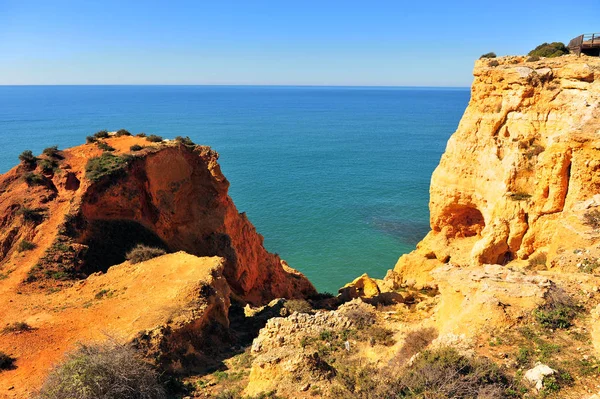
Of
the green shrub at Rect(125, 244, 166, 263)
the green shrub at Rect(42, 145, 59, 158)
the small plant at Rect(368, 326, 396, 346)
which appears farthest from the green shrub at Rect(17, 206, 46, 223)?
the small plant at Rect(368, 326, 396, 346)

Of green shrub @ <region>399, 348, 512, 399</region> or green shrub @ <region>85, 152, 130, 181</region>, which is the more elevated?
green shrub @ <region>85, 152, 130, 181</region>

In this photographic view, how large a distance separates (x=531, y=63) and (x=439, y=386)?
18263 millimetres

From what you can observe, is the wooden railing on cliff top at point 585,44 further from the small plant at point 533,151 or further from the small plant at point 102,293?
the small plant at point 102,293

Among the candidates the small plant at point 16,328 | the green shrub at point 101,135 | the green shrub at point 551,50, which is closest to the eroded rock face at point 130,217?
the green shrub at point 101,135

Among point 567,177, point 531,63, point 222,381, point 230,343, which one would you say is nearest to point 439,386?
point 222,381

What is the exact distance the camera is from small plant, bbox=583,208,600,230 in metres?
14.5

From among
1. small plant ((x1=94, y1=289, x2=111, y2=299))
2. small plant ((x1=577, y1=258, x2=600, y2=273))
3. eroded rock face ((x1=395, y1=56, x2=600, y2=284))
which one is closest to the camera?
small plant ((x1=577, y1=258, x2=600, y2=273))

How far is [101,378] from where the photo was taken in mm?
9398

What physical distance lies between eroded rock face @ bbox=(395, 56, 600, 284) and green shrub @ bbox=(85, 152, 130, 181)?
17.8 m

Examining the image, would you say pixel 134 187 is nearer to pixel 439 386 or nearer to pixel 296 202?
pixel 439 386

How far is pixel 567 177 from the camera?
17094 mm

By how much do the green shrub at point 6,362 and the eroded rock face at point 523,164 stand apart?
17596 mm

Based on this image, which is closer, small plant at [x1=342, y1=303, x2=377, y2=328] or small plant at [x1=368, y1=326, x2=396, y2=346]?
small plant at [x1=368, y1=326, x2=396, y2=346]

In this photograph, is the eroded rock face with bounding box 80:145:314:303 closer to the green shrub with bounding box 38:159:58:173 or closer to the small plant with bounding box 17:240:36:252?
the small plant with bounding box 17:240:36:252
